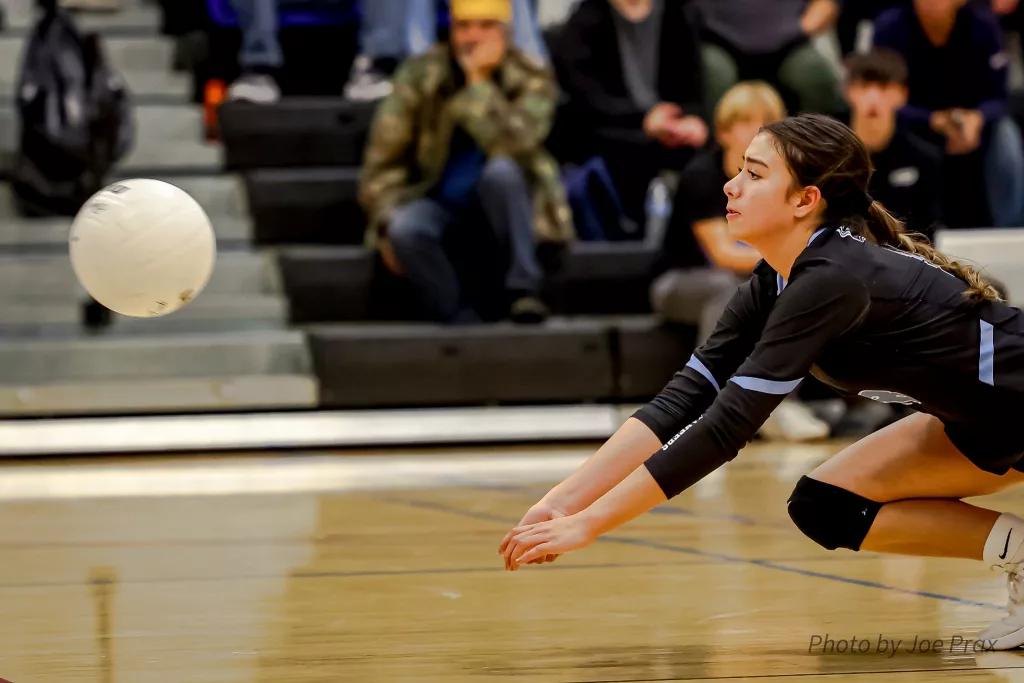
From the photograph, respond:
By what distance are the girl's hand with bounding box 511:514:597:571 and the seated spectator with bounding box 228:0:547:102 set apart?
414cm

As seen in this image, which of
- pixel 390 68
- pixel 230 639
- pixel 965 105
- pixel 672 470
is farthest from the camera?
pixel 390 68

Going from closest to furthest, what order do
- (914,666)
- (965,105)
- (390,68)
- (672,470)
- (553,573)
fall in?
(672,470)
(914,666)
(553,573)
(965,105)
(390,68)

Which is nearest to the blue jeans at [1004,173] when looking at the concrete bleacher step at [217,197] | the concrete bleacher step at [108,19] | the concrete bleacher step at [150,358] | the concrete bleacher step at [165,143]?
the concrete bleacher step at [150,358]

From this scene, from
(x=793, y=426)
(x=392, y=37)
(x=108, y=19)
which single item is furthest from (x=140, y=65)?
(x=793, y=426)

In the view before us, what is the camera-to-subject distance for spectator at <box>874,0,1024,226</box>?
5.89 m

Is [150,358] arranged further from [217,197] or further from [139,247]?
[139,247]

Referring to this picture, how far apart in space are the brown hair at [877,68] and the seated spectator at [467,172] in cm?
126

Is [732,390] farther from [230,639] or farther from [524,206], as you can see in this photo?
[524,206]

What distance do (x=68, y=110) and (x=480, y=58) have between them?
180 centimetres

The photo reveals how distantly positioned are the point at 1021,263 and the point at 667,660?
393cm

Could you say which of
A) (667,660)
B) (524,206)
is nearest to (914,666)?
(667,660)

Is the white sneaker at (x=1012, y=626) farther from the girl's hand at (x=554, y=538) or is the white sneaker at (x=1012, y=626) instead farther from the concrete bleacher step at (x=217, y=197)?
the concrete bleacher step at (x=217, y=197)

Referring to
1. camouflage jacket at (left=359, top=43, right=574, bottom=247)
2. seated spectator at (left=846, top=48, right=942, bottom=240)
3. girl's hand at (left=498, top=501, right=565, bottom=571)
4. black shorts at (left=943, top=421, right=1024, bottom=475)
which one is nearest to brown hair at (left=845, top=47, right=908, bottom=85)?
seated spectator at (left=846, top=48, right=942, bottom=240)

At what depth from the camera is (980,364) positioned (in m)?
2.23
